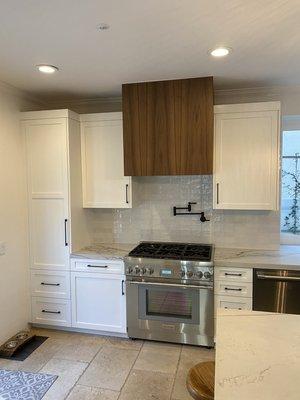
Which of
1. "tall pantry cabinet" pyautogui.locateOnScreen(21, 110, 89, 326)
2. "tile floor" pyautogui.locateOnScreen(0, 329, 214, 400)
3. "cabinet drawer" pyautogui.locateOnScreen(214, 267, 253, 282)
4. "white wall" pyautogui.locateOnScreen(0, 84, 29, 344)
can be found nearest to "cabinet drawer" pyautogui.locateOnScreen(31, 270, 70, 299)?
"tall pantry cabinet" pyautogui.locateOnScreen(21, 110, 89, 326)

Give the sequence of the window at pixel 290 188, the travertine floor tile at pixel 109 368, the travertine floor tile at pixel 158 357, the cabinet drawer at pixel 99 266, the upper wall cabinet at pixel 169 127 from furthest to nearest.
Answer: the window at pixel 290 188, the cabinet drawer at pixel 99 266, the upper wall cabinet at pixel 169 127, the travertine floor tile at pixel 158 357, the travertine floor tile at pixel 109 368

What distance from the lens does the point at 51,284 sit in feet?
10.9

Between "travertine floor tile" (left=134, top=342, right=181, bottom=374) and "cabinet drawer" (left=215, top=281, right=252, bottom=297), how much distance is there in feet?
2.34

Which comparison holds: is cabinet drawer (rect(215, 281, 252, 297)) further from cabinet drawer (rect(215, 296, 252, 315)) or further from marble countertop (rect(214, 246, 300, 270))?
marble countertop (rect(214, 246, 300, 270))

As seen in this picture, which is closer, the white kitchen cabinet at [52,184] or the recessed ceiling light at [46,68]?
the recessed ceiling light at [46,68]

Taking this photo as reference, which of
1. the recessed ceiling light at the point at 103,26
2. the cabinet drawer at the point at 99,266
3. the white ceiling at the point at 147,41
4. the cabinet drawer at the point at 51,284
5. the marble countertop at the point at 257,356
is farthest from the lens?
the cabinet drawer at the point at 51,284

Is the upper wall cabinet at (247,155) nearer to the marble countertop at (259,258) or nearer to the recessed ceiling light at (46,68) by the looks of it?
the marble countertop at (259,258)

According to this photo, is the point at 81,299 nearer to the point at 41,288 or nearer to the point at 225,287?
the point at 41,288

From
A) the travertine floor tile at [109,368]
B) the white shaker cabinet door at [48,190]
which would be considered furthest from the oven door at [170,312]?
the white shaker cabinet door at [48,190]

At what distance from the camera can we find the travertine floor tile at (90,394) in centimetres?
233

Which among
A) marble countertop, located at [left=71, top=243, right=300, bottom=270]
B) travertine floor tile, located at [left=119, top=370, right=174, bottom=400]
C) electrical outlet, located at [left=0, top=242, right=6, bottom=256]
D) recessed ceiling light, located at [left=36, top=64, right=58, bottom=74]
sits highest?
recessed ceiling light, located at [left=36, top=64, right=58, bottom=74]

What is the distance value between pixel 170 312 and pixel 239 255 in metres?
0.89

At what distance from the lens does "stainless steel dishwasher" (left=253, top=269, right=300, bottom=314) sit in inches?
108

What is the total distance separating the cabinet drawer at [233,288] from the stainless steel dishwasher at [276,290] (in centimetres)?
6
